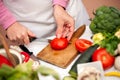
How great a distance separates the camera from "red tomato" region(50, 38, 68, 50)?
1016mm

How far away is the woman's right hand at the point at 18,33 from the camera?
103cm

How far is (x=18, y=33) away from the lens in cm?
103

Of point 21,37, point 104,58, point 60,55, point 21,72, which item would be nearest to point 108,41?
point 104,58

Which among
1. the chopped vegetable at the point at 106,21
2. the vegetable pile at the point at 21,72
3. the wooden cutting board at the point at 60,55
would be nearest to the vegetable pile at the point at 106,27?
the chopped vegetable at the point at 106,21

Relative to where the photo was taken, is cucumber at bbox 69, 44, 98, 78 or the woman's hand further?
the woman's hand

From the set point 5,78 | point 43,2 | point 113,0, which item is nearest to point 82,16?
point 43,2

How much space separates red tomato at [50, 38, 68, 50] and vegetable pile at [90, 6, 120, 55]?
13 cm

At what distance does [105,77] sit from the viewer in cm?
84

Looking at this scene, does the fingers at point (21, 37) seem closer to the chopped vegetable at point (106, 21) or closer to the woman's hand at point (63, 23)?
the woman's hand at point (63, 23)

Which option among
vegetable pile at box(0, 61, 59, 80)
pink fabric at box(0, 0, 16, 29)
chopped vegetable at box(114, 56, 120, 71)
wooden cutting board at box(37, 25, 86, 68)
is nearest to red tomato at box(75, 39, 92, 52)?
wooden cutting board at box(37, 25, 86, 68)

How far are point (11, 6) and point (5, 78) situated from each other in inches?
33.0

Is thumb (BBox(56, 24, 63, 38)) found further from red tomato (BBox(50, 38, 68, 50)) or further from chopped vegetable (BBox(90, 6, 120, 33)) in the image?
chopped vegetable (BBox(90, 6, 120, 33))

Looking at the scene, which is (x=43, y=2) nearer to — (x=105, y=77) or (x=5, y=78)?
(x=105, y=77)

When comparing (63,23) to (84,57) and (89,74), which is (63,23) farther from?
(89,74)
